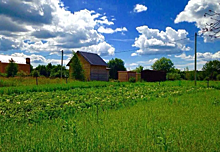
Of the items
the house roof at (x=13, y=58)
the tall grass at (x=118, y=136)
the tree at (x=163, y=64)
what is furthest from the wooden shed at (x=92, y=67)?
the tree at (x=163, y=64)

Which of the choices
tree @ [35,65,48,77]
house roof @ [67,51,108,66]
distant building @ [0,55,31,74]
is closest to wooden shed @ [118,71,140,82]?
house roof @ [67,51,108,66]

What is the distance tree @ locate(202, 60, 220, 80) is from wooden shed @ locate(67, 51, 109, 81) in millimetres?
17960

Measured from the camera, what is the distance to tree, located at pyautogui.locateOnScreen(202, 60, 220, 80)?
100ft

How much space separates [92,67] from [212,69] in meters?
21.5

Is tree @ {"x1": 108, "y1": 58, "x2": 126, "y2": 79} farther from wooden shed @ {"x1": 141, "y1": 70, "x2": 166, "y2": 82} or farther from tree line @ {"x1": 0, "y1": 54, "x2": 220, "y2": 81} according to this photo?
wooden shed @ {"x1": 141, "y1": 70, "x2": 166, "y2": 82}

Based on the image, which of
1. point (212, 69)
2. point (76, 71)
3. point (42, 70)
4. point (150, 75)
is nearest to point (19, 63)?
point (42, 70)

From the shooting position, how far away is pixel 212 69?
3180 cm

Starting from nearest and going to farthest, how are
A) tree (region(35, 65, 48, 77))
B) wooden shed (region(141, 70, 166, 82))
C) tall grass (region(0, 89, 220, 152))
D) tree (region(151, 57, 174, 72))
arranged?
tall grass (region(0, 89, 220, 152))
wooden shed (region(141, 70, 166, 82))
tree (region(35, 65, 48, 77))
tree (region(151, 57, 174, 72))

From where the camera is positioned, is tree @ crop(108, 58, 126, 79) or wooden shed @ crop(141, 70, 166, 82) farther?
tree @ crop(108, 58, 126, 79)

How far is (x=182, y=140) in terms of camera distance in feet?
11.4

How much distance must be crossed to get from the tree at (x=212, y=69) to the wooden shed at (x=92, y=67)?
17960 mm

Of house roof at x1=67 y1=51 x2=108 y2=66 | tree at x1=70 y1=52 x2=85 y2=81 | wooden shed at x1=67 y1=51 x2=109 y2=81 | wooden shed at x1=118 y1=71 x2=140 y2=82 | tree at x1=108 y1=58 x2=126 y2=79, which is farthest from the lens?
tree at x1=108 y1=58 x2=126 y2=79

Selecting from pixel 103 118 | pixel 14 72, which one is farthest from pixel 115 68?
pixel 103 118

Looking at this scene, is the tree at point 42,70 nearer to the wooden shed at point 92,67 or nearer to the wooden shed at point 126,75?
the wooden shed at point 92,67
